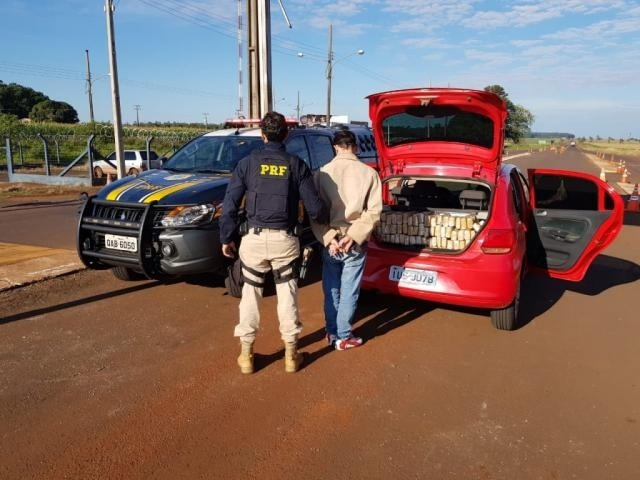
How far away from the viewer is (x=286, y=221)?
142 inches

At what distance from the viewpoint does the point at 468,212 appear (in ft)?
16.7

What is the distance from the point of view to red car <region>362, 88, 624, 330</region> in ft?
14.7

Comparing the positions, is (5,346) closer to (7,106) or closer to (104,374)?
(104,374)

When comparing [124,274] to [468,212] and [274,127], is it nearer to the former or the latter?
[274,127]

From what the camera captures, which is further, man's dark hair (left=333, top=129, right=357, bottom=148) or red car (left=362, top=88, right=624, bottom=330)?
red car (left=362, top=88, right=624, bottom=330)

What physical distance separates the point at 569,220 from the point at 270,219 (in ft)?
11.6

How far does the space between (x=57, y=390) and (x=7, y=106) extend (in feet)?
304

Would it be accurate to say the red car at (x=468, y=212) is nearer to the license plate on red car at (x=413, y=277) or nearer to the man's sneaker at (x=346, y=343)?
the license plate on red car at (x=413, y=277)

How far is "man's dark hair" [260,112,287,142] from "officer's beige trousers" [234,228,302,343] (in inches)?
26.2

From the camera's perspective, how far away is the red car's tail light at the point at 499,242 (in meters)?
4.39

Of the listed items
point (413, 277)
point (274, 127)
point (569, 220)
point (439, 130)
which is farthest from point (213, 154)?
point (569, 220)

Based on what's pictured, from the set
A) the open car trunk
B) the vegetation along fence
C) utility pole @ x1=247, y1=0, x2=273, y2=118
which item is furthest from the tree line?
the open car trunk

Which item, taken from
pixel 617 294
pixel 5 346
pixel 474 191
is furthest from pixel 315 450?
pixel 617 294

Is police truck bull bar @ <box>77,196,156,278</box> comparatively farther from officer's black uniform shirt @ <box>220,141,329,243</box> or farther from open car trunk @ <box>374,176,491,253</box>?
open car trunk @ <box>374,176,491,253</box>
